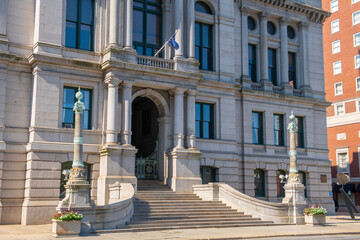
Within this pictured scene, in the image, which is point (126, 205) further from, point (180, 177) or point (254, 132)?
point (254, 132)

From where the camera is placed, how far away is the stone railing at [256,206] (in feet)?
87.2

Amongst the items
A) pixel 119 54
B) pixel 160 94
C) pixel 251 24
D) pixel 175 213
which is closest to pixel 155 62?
pixel 160 94

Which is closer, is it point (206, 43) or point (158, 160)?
point (158, 160)

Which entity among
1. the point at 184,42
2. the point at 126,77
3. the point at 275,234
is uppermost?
the point at 184,42

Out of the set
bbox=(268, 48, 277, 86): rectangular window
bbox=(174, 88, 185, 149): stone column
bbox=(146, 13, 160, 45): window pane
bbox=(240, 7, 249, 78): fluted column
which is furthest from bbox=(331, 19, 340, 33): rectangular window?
bbox=(174, 88, 185, 149): stone column

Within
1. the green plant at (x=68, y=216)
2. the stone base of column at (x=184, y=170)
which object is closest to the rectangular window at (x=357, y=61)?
the stone base of column at (x=184, y=170)

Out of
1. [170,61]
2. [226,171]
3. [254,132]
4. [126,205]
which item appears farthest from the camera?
[254,132]

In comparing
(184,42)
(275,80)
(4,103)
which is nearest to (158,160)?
(184,42)

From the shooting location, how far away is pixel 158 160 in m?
32.0

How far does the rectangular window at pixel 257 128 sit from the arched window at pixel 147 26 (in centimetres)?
1058

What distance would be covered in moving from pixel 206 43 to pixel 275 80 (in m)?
8.18

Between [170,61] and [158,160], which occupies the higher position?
[170,61]

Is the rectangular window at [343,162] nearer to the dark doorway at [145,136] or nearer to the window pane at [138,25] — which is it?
the dark doorway at [145,136]

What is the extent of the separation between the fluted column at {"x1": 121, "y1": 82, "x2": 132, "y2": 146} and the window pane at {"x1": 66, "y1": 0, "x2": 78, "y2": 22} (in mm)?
5662
